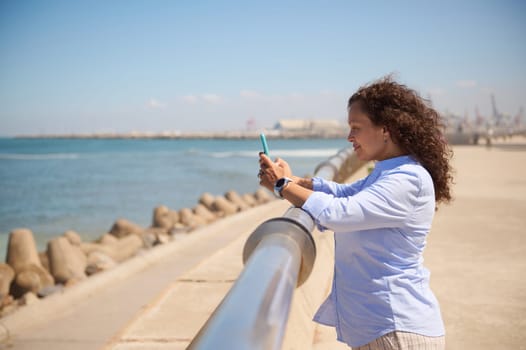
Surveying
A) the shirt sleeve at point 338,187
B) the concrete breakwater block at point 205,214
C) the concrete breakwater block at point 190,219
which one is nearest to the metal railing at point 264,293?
the shirt sleeve at point 338,187

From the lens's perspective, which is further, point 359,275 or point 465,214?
point 465,214

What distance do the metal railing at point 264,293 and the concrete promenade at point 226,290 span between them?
1.63 m

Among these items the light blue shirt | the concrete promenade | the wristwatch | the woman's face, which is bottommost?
the concrete promenade

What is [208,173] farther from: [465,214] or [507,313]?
[507,313]

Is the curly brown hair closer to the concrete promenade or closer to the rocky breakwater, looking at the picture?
the concrete promenade

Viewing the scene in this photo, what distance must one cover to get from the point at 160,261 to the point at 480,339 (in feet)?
17.5

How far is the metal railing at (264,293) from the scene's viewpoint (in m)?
0.81

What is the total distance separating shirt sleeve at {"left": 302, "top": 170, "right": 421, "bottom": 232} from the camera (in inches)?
60.8

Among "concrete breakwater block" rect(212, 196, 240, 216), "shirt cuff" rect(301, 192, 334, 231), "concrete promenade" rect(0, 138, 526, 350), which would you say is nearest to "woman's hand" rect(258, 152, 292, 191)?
"shirt cuff" rect(301, 192, 334, 231)

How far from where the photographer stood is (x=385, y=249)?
165cm

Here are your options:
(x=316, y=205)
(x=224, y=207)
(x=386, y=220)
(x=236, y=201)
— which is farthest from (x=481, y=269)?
(x=236, y=201)

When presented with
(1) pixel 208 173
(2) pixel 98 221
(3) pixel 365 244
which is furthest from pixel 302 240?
(1) pixel 208 173

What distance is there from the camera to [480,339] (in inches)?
131

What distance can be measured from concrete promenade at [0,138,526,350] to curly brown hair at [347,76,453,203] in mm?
1525
